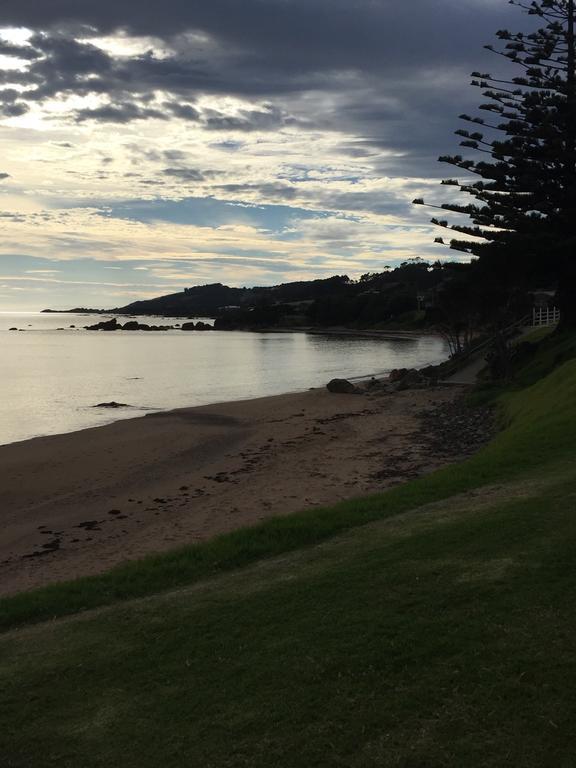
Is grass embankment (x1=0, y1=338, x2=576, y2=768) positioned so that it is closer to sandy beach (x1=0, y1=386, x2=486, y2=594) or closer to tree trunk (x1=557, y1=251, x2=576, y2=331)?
sandy beach (x1=0, y1=386, x2=486, y2=594)

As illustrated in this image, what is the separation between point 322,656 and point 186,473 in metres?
12.5

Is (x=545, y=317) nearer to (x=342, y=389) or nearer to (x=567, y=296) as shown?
(x=567, y=296)

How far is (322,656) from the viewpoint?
4.30 metres

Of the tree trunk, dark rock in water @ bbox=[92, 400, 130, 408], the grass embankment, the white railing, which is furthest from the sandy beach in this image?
the white railing

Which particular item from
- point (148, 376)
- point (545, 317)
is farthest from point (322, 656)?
point (545, 317)

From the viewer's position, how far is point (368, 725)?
11.5 ft

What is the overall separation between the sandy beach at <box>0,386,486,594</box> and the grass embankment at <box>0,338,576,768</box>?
415cm

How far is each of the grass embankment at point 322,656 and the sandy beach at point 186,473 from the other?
163 inches

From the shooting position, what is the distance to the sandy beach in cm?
1105

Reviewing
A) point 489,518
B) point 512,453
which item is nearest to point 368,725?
point 489,518

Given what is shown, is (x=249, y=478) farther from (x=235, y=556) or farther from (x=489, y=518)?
(x=489, y=518)

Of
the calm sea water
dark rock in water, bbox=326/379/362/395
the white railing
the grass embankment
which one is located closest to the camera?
the grass embankment

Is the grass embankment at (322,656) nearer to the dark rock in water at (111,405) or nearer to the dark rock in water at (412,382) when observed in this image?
the dark rock in water at (111,405)

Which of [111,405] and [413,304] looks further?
[413,304]
